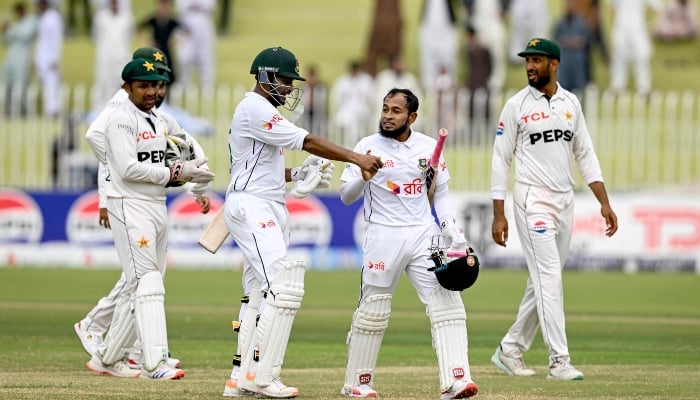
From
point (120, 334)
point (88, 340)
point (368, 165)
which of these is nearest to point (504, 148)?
point (368, 165)

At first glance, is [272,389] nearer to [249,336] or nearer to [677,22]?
[249,336]

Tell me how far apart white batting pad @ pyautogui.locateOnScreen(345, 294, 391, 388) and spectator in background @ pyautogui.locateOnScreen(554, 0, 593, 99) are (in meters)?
16.0

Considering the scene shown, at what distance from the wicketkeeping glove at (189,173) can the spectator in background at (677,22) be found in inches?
788

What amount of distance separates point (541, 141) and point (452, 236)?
209 cm

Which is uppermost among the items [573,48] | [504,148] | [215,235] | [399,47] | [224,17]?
[224,17]

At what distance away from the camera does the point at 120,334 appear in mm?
10664

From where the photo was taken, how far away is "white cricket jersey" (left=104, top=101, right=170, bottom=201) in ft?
33.9

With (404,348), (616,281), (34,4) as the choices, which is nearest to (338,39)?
(34,4)

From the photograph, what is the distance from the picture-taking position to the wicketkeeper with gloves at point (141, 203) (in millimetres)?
10211

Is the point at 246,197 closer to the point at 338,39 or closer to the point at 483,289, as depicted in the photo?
the point at 483,289

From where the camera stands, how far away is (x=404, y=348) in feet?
43.2

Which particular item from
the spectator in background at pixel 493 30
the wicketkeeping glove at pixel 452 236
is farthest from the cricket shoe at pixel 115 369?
the spectator in background at pixel 493 30

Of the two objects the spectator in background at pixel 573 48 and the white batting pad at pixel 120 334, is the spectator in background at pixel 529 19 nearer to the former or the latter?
the spectator in background at pixel 573 48

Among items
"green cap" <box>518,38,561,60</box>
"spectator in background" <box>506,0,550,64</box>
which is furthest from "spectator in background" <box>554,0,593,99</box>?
"green cap" <box>518,38,561,60</box>
